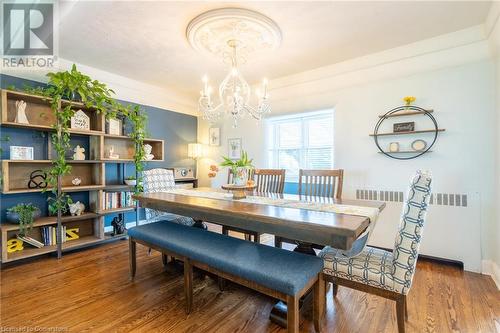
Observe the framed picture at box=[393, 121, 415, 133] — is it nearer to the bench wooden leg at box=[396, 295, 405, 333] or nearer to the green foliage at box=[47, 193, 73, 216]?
the bench wooden leg at box=[396, 295, 405, 333]

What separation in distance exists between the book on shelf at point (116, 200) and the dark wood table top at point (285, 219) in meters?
1.74

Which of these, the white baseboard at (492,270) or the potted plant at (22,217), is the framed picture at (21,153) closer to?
the potted plant at (22,217)

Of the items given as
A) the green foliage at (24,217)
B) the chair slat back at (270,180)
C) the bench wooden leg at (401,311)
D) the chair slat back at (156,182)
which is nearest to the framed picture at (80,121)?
the green foliage at (24,217)

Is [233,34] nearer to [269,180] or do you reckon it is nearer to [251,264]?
[269,180]

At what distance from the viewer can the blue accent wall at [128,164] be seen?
2725 millimetres

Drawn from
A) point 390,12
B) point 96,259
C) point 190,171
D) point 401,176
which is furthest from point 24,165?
point 401,176

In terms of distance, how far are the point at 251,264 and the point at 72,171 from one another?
3028mm

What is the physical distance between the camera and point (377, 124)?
2926 millimetres

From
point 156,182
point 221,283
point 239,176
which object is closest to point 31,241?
point 156,182

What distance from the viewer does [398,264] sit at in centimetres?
136

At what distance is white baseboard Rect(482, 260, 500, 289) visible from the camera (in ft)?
7.07

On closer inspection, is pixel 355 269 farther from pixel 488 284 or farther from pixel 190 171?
pixel 190 171

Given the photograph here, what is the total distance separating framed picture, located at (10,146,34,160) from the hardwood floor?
1201 millimetres

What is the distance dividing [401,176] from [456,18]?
5.34 feet
